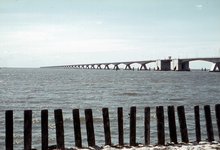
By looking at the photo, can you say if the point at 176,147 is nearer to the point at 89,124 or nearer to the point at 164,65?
the point at 89,124

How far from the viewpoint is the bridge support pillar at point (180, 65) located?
390 feet

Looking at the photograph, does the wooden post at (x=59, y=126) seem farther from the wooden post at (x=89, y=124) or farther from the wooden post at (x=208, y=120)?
the wooden post at (x=208, y=120)

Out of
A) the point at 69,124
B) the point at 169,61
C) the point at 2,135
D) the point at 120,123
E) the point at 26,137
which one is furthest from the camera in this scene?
the point at 169,61

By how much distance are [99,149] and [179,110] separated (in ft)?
8.29

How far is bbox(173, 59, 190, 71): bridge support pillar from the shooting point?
390ft

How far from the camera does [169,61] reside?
436 feet

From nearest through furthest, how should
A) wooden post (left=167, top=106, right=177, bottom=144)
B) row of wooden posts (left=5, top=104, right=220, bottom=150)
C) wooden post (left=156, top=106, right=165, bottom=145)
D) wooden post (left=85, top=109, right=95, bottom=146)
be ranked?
row of wooden posts (left=5, top=104, right=220, bottom=150), wooden post (left=85, top=109, right=95, bottom=146), wooden post (left=156, top=106, right=165, bottom=145), wooden post (left=167, top=106, right=177, bottom=144)

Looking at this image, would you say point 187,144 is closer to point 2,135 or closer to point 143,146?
point 143,146

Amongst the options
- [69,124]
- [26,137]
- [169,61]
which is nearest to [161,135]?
[26,137]

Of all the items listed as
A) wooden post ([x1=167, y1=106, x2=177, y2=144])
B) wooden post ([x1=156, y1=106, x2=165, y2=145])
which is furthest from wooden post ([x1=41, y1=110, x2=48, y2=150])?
wooden post ([x1=167, y1=106, x2=177, y2=144])

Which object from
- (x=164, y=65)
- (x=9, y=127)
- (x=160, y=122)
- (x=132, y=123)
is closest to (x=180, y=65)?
(x=164, y=65)

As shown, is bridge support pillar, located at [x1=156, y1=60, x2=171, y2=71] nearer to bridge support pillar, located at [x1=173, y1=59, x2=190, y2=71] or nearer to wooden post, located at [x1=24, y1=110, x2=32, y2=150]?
bridge support pillar, located at [x1=173, y1=59, x2=190, y2=71]

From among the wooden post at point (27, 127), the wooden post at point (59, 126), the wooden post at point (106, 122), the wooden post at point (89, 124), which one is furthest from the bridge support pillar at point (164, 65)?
the wooden post at point (27, 127)

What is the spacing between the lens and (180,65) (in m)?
120
